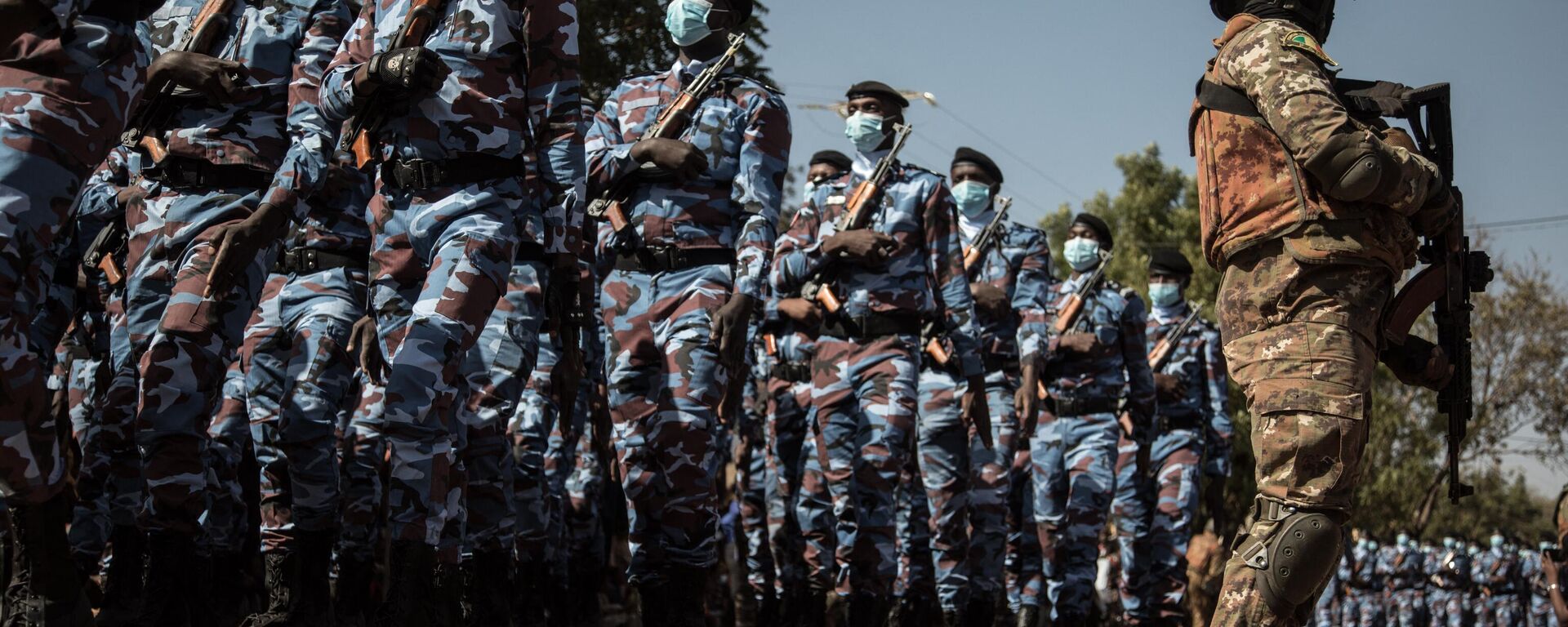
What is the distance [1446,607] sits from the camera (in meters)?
27.4

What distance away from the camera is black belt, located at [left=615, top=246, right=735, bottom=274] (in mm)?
5711

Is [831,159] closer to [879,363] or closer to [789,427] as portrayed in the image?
[789,427]

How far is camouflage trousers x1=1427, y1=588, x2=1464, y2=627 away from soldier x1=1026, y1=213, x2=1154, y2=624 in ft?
63.9

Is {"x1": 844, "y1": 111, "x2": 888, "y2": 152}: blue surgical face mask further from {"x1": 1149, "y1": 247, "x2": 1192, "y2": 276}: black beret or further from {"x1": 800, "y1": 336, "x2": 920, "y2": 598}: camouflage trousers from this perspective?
{"x1": 1149, "y1": 247, "x2": 1192, "y2": 276}: black beret

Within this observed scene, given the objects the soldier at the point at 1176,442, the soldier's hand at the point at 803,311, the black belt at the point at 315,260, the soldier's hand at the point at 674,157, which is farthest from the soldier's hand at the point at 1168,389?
the black belt at the point at 315,260

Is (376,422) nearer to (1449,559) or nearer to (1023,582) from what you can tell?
(1023,582)

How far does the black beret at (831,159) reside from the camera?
11797 mm

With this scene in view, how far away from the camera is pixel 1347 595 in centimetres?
2716

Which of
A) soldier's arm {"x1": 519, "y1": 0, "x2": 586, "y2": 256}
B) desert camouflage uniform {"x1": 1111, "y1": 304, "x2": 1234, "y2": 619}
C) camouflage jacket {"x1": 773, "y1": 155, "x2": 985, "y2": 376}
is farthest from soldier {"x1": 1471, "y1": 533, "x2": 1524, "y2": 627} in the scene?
soldier's arm {"x1": 519, "y1": 0, "x2": 586, "y2": 256}

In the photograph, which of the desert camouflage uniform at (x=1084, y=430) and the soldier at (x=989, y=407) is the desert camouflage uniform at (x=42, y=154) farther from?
the desert camouflage uniform at (x=1084, y=430)

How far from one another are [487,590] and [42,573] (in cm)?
214

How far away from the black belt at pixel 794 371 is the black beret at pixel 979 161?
3374mm

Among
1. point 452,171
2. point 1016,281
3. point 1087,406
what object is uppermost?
point 1016,281

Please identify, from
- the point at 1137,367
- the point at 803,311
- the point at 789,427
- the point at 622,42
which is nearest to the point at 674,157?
the point at 803,311
